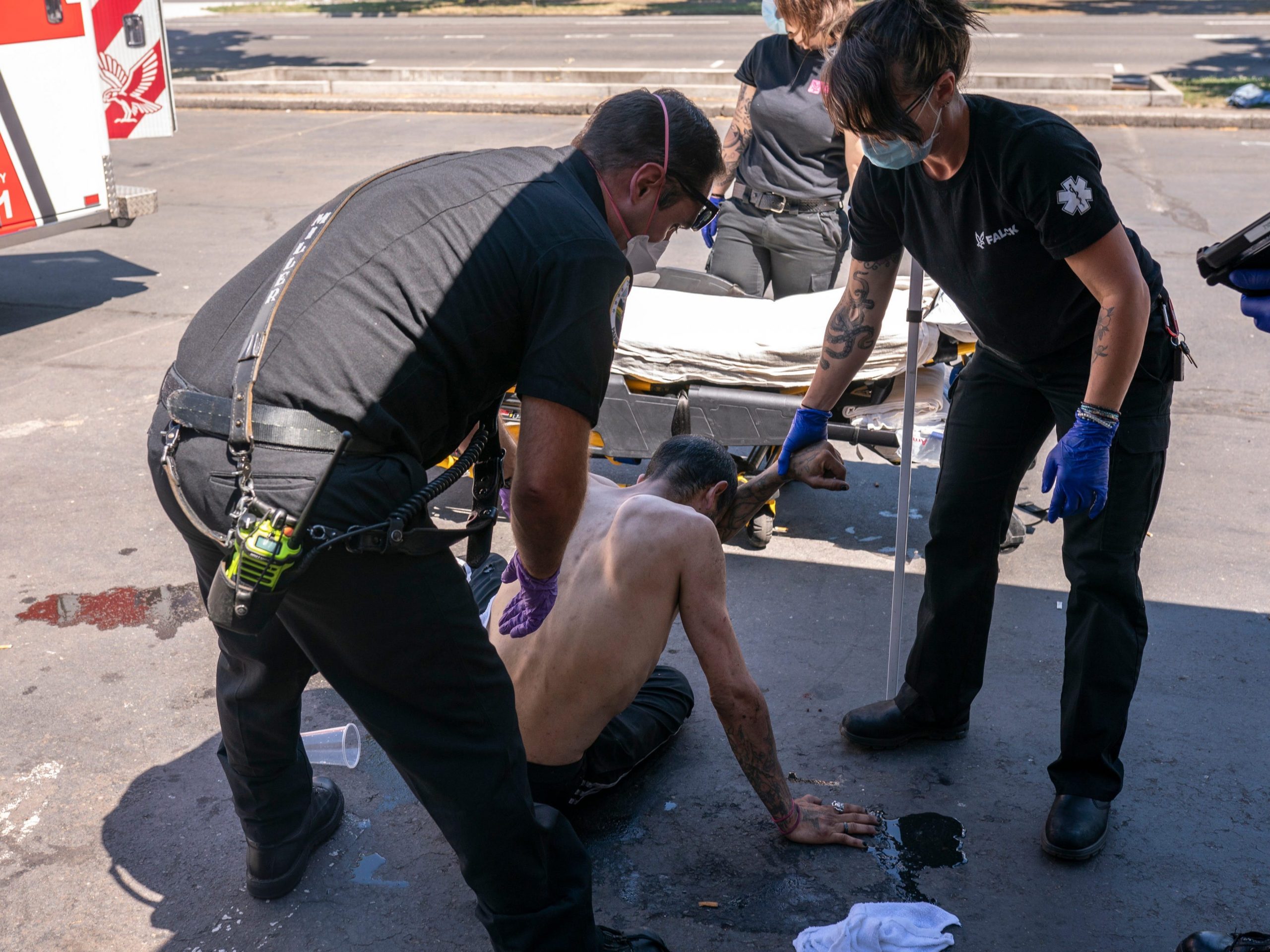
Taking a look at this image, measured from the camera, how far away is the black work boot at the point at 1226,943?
2287 millimetres

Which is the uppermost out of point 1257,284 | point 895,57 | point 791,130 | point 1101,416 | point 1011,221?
point 895,57

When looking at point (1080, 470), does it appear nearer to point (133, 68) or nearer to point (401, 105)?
point (133, 68)

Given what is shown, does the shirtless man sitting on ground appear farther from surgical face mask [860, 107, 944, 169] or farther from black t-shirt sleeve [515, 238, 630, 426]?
surgical face mask [860, 107, 944, 169]

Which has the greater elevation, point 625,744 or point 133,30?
point 133,30

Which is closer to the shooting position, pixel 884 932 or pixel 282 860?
pixel 884 932

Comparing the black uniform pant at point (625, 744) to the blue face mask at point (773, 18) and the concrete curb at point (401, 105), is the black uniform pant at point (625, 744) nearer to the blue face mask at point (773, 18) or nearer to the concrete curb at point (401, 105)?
the blue face mask at point (773, 18)

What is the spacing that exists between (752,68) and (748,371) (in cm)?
169

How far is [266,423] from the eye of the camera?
1877mm

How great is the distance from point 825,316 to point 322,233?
248cm

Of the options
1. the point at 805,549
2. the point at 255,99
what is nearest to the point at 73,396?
the point at 805,549

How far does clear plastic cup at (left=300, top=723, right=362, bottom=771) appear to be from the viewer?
310 cm

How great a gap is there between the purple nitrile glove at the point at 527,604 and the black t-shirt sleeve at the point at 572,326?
0.46 meters

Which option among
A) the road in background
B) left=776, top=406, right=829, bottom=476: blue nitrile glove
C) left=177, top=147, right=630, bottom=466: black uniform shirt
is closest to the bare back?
left=776, top=406, right=829, bottom=476: blue nitrile glove

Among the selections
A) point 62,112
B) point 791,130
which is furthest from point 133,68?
point 791,130
